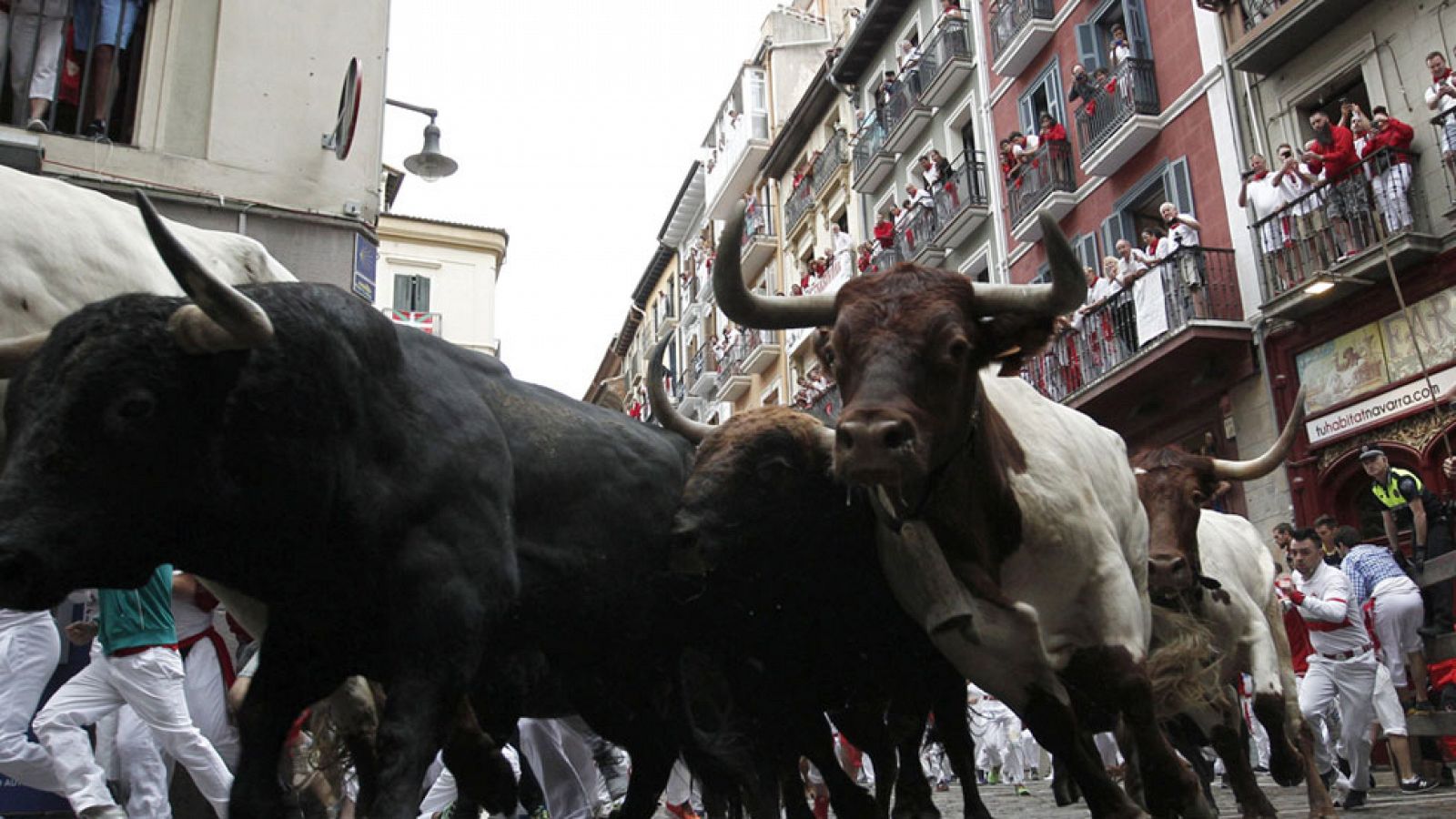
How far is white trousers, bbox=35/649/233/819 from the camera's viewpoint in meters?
6.59

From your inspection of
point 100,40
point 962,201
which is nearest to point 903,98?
point 962,201

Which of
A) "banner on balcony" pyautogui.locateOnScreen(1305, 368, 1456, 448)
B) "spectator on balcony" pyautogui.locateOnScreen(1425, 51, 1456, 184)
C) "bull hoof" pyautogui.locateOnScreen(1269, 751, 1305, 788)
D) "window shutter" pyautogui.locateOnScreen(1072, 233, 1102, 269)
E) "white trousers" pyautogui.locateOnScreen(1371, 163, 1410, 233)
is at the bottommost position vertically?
"bull hoof" pyautogui.locateOnScreen(1269, 751, 1305, 788)

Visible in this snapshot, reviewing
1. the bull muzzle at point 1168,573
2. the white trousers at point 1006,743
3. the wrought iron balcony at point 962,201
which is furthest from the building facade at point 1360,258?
the bull muzzle at point 1168,573

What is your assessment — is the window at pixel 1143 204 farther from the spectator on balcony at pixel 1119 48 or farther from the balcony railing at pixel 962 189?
the balcony railing at pixel 962 189

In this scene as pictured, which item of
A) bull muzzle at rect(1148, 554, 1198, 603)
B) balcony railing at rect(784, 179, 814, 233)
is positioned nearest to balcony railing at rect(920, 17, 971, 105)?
balcony railing at rect(784, 179, 814, 233)

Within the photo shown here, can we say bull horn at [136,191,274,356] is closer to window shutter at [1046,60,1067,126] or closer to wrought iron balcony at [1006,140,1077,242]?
wrought iron balcony at [1006,140,1077,242]

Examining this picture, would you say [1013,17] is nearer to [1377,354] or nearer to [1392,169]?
[1392,169]

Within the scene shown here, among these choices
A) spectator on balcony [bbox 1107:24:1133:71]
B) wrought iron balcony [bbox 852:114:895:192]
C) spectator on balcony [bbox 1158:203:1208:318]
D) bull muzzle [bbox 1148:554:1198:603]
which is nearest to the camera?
bull muzzle [bbox 1148:554:1198:603]

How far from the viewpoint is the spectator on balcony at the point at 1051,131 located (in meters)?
23.9

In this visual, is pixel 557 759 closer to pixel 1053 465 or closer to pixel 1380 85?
pixel 1053 465

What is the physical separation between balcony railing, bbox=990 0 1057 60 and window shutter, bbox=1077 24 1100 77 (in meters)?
1.76

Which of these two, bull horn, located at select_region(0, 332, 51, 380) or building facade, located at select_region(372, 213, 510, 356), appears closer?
bull horn, located at select_region(0, 332, 51, 380)

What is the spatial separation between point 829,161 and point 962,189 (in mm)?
8645

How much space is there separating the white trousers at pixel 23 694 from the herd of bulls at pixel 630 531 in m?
2.39
